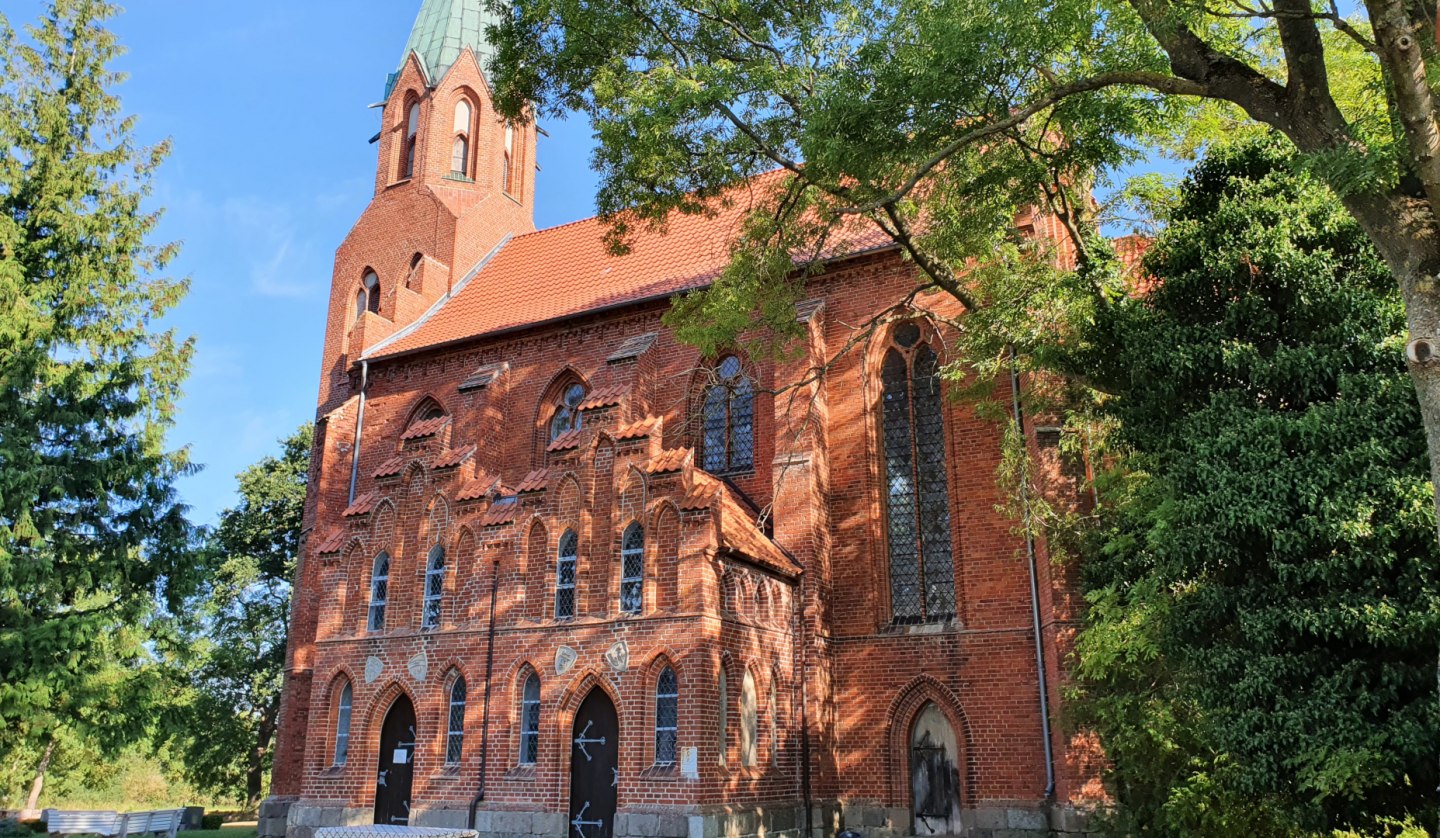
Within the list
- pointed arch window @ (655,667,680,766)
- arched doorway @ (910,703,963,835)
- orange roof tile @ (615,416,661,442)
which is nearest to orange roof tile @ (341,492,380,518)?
orange roof tile @ (615,416,661,442)

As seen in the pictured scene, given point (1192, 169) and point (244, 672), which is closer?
point (1192, 169)

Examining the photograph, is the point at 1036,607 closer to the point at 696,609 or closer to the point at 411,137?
the point at 696,609

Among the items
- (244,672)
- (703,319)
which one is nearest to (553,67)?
(703,319)

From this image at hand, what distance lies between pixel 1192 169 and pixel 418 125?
779 inches

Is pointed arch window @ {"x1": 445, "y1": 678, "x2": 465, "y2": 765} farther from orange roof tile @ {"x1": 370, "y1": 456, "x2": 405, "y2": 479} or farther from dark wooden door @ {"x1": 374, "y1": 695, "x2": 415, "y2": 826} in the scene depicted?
orange roof tile @ {"x1": 370, "y1": 456, "x2": 405, "y2": 479}

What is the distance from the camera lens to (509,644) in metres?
13.7

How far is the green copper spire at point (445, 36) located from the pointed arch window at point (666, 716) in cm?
1790

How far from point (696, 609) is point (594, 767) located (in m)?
2.46

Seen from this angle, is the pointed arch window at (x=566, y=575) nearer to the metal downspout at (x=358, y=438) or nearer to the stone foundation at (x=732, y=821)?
the stone foundation at (x=732, y=821)

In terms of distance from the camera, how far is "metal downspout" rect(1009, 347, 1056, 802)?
12.4 metres

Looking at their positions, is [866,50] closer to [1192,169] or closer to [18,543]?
[1192,169]

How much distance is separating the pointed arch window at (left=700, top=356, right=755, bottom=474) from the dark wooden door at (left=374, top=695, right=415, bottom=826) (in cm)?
595

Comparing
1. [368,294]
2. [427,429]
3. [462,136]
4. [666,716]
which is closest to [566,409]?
[427,429]

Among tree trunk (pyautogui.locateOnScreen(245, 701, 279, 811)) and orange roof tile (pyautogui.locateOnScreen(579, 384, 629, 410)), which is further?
tree trunk (pyautogui.locateOnScreen(245, 701, 279, 811))
